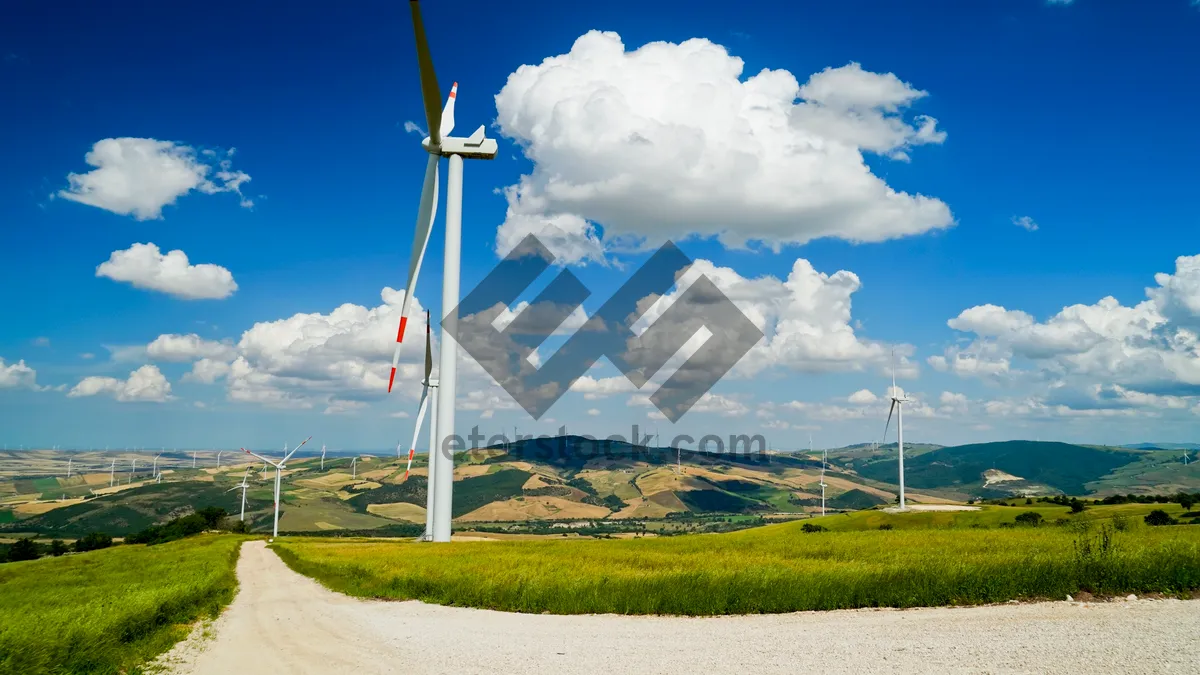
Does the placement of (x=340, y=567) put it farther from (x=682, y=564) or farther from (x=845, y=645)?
(x=845, y=645)

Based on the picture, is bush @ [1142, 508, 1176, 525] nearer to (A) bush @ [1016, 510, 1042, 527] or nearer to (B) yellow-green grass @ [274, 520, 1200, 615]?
(A) bush @ [1016, 510, 1042, 527]

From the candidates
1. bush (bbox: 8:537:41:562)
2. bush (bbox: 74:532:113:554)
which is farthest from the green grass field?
bush (bbox: 74:532:113:554)

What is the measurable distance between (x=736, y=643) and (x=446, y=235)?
4186cm

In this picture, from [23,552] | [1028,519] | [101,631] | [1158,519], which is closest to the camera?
[101,631]

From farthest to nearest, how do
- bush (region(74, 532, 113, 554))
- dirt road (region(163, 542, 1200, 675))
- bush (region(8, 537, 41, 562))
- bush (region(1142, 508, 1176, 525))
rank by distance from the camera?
bush (region(74, 532, 113, 554))
bush (region(8, 537, 41, 562))
bush (region(1142, 508, 1176, 525))
dirt road (region(163, 542, 1200, 675))

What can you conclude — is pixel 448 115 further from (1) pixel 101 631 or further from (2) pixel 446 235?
(1) pixel 101 631

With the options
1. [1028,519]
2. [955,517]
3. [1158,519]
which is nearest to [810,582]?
[1158,519]

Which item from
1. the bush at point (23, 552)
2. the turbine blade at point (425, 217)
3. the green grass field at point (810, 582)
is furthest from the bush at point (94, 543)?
the green grass field at point (810, 582)

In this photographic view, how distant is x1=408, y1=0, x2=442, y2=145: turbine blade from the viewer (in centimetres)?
4459

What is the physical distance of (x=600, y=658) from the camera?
673 inches

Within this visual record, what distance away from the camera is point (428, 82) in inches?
1987

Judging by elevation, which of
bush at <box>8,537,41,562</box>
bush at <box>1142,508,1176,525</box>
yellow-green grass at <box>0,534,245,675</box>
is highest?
yellow-green grass at <box>0,534,245,675</box>

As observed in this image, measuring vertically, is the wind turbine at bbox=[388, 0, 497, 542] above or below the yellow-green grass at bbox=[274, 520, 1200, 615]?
above

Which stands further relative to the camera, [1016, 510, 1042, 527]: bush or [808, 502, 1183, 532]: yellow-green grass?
[808, 502, 1183, 532]: yellow-green grass
